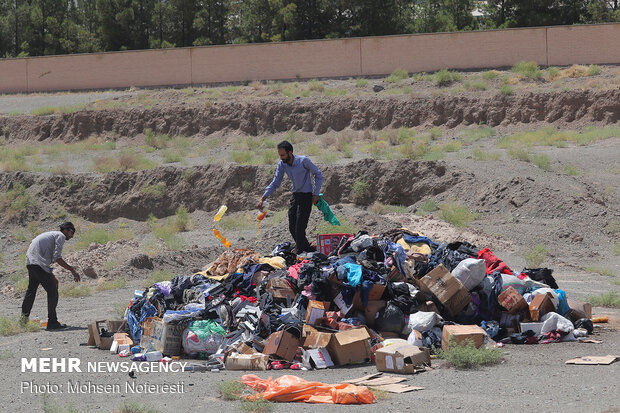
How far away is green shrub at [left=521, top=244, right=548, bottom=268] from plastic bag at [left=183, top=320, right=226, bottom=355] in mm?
8509

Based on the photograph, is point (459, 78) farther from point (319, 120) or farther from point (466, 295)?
point (466, 295)

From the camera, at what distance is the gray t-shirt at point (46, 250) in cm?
1129

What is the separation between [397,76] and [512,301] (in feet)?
99.9

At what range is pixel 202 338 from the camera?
9281 mm

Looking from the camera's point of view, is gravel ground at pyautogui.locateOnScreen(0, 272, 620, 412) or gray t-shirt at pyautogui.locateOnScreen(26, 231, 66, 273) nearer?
gravel ground at pyautogui.locateOnScreen(0, 272, 620, 412)

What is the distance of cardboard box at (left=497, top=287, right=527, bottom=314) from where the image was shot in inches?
381

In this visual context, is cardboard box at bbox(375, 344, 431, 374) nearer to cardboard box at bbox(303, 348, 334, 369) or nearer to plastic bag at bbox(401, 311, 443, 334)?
cardboard box at bbox(303, 348, 334, 369)

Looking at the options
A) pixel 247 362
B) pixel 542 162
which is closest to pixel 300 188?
pixel 247 362

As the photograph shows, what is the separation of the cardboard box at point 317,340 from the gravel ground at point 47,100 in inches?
1397

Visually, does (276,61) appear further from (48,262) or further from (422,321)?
(422,321)

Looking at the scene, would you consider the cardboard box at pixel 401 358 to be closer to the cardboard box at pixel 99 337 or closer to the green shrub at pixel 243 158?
the cardboard box at pixel 99 337

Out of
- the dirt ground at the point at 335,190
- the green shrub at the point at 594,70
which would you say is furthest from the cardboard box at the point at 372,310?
the green shrub at the point at 594,70

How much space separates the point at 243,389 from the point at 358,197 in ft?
55.8

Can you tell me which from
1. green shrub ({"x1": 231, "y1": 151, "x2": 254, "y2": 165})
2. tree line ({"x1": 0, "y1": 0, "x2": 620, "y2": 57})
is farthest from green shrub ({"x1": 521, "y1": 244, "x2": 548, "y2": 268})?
tree line ({"x1": 0, "y1": 0, "x2": 620, "y2": 57})
